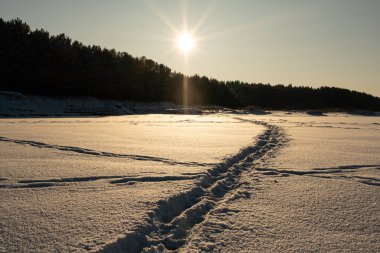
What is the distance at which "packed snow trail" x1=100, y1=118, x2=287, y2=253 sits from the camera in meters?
2.03

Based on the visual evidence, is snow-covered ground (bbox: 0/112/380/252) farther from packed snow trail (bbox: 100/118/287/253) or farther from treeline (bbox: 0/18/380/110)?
treeline (bbox: 0/18/380/110)

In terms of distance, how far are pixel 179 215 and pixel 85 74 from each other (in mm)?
31341

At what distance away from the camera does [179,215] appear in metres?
2.59

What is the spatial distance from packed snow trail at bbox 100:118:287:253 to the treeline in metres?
28.2

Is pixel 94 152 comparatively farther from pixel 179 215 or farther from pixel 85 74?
pixel 85 74

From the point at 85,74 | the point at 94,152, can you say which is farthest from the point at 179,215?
Answer: the point at 85,74

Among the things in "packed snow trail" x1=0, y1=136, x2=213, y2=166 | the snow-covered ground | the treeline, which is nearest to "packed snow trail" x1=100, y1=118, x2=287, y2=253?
the snow-covered ground

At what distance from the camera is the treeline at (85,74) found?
92.8 feet

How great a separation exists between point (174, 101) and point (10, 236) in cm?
3978

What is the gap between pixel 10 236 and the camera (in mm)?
2002

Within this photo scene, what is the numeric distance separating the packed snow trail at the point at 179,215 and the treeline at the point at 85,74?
2819 cm

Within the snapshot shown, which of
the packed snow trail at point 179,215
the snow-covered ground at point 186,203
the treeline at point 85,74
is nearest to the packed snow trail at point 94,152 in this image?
the snow-covered ground at point 186,203

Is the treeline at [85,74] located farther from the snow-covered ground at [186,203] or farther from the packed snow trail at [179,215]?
the packed snow trail at [179,215]

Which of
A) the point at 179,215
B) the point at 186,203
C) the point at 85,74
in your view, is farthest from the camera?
the point at 85,74
